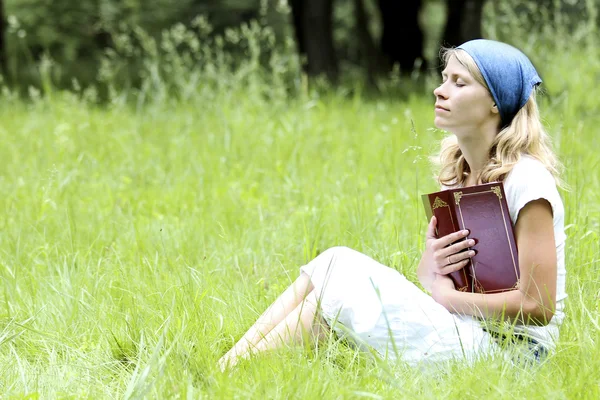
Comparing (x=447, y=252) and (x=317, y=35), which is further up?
(x=317, y=35)

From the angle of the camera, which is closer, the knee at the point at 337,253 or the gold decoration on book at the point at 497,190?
the gold decoration on book at the point at 497,190

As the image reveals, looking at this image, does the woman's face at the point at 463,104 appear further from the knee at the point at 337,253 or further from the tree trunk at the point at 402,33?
the tree trunk at the point at 402,33

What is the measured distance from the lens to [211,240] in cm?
335

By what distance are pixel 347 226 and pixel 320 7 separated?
22.6 feet

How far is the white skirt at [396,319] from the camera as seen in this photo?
213cm

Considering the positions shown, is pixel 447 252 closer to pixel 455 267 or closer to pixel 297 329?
pixel 455 267

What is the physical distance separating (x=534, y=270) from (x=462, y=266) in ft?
0.80

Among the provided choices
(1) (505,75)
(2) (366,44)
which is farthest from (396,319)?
(2) (366,44)

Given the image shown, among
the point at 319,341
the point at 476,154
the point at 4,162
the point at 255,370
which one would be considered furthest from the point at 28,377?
the point at 4,162

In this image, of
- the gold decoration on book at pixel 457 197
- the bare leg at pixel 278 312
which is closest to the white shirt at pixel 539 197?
the gold decoration on book at pixel 457 197

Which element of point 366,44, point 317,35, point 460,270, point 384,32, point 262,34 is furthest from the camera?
point 366,44

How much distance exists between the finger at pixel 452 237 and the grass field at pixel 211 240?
360 millimetres

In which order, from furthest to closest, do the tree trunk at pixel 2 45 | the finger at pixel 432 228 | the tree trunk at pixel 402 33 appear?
the tree trunk at pixel 402 33 → the tree trunk at pixel 2 45 → the finger at pixel 432 228

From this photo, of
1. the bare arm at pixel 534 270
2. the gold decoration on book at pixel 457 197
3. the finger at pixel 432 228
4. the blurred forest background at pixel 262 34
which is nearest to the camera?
the bare arm at pixel 534 270
